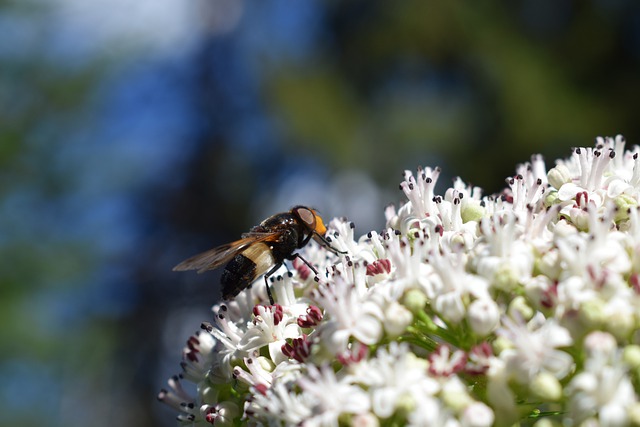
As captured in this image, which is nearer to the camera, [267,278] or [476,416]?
[476,416]

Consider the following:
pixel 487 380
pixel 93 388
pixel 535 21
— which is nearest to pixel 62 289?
pixel 93 388

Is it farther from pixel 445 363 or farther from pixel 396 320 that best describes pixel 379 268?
pixel 445 363

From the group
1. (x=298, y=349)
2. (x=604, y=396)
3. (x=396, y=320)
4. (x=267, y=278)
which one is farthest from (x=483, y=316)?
(x=267, y=278)

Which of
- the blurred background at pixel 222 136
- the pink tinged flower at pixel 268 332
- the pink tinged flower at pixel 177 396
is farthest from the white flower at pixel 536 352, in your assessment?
the blurred background at pixel 222 136

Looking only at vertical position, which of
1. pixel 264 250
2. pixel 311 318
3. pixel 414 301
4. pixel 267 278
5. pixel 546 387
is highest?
pixel 264 250

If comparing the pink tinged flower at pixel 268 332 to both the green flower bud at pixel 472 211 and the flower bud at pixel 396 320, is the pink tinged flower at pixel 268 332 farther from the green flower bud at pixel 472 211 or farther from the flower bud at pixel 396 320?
the green flower bud at pixel 472 211
